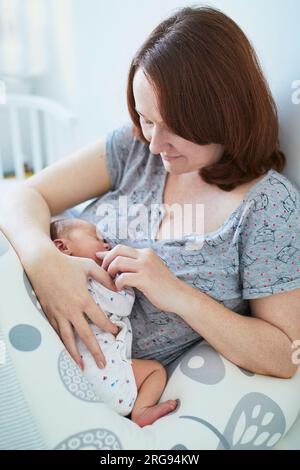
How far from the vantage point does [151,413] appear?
1.02m

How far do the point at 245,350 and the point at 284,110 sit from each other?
1.84ft

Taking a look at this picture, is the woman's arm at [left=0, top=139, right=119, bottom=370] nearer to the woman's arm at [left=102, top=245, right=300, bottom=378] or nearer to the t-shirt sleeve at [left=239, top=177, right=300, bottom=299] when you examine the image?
the woman's arm at [left=102, top=245, right=300, bottom=378]

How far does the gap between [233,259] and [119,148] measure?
464 millimetres

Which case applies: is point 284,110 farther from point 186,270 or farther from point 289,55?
point 186,270

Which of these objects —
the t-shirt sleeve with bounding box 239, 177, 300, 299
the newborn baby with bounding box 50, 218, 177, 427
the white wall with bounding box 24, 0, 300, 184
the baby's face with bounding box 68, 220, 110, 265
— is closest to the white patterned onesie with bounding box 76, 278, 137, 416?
the newborn baby with bounding box 50, 218, 177, 427

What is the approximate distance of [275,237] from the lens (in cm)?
103

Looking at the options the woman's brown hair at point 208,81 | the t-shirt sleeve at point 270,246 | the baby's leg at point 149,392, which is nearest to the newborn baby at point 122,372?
the baby's leg at point 149,392

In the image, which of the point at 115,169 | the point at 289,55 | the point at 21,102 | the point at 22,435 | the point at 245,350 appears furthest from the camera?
the point at 21,102

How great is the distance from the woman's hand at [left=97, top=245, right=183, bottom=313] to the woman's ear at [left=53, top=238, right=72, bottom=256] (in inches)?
7.8

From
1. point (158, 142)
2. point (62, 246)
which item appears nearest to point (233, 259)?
point (158, 142)

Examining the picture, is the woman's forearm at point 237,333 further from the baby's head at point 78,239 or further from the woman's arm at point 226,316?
the baby's head at point 78,239

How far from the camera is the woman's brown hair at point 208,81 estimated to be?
100 centimetres

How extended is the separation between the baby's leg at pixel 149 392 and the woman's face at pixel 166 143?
44 centimetres
